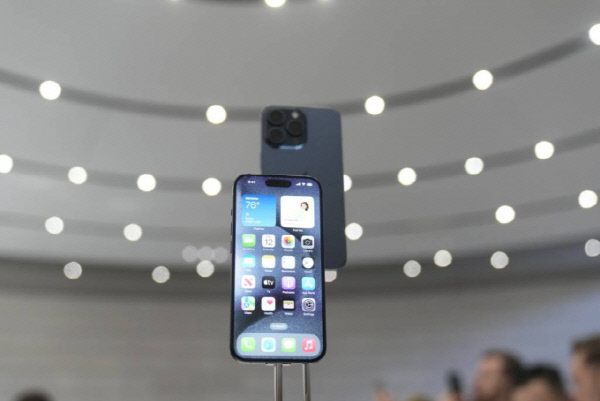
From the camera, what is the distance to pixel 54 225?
312 inches

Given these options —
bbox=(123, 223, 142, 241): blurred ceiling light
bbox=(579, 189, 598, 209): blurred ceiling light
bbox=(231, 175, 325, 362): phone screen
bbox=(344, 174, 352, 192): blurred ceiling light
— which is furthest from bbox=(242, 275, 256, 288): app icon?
bbox=(123, 223, 142, 241): blurred ceiling light

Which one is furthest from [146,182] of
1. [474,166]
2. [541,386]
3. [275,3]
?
[541,386]

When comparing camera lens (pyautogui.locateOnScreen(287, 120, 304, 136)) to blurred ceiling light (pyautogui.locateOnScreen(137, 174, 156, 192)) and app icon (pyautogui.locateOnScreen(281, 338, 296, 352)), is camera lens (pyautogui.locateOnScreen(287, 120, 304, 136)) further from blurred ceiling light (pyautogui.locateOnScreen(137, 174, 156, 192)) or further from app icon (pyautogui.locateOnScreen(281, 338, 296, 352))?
blurred ceiling light (pyautogui.locateOnScreen(137, 174, 156, 192))

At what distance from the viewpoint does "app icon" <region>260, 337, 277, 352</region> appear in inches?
60.7

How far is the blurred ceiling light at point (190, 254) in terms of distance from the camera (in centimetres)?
868

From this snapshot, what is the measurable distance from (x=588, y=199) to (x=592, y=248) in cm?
132

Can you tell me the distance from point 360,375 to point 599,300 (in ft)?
11.9

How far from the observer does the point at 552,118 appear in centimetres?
616

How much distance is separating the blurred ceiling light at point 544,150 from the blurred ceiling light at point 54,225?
225 inches

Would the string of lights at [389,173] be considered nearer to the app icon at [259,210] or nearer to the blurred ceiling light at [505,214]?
the blurred ceiling light at [505,214]

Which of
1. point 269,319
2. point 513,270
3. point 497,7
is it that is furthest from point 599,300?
point 269,319

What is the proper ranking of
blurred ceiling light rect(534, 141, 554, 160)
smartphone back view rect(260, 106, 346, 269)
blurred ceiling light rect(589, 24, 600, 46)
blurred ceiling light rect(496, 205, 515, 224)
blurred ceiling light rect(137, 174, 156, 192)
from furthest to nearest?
blurred ceiling light rect(496, 205, 515, 224)
blurred ceiling light rect(137, 174, 156, 192)
blurred ceiling light rect(534, 141, 554, 160)
blurred ceiling light rect(589, 24, 600, 46)
smartphone back view rect(260, 106, 346, 269)

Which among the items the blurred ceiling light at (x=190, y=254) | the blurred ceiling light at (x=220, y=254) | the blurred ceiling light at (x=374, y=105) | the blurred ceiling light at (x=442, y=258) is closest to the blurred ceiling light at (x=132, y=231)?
the blurred ceiling light at (x=190, y=254)

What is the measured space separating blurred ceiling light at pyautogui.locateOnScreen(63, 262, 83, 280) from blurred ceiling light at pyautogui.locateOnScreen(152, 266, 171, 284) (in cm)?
107
